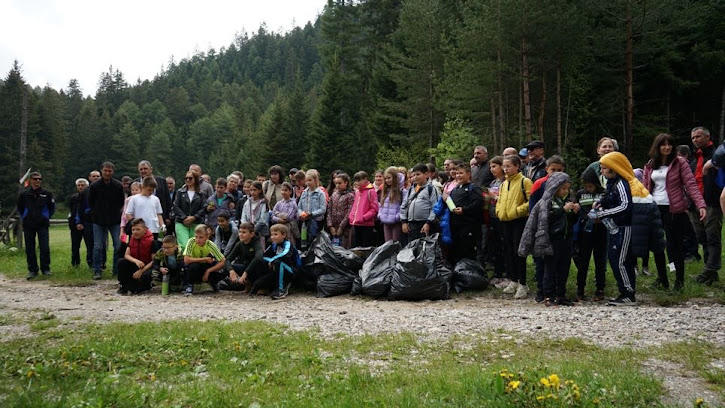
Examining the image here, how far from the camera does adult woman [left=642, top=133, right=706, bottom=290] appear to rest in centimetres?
722

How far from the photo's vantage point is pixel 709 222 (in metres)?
7.48

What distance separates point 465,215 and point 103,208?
7238 millimetres

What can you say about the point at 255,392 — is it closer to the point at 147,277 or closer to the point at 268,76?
the point at 147,277

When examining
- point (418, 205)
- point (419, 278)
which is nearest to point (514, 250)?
point (419, 278)

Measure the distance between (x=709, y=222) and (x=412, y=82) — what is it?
24.5 meters

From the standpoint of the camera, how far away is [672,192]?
7.48 metres

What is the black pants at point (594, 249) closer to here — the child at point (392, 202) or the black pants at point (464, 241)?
the black pants at point (464, 241)

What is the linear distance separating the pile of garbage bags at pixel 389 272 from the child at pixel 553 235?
4.37 feet

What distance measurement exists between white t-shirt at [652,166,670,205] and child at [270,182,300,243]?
20.4 feet

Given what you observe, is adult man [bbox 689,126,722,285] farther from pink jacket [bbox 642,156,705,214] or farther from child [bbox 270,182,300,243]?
child [bbox 270,182,300,243]

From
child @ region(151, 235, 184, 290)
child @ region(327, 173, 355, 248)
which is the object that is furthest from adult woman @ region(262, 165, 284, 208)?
child @ region(151, 235, 184, 290)

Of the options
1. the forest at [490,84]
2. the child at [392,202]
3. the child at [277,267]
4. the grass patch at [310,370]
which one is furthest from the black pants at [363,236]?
the forest at [490,84]

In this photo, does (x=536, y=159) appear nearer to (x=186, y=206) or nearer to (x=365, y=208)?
(x=365, y=208)

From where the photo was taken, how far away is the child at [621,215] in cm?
664
